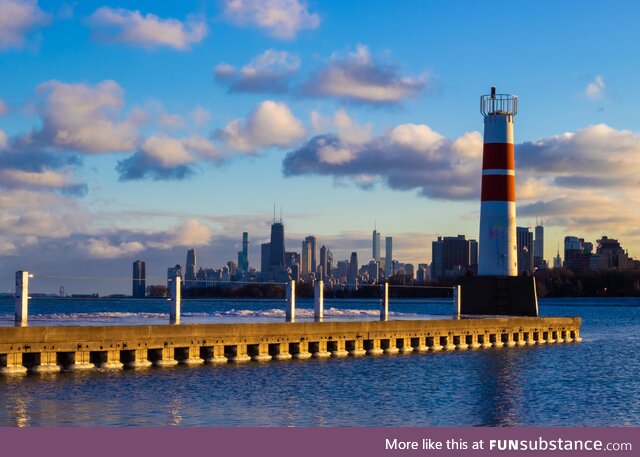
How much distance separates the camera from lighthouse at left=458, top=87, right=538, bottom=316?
197 feet

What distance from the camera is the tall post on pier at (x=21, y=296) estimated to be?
1378 inches

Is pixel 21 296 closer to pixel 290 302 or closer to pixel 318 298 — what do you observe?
pixel 290 302

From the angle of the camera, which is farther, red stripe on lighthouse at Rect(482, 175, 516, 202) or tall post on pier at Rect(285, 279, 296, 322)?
red stripe on lighthouse at Rect(482, 175, 516, 202)

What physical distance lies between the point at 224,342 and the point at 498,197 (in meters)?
23.9

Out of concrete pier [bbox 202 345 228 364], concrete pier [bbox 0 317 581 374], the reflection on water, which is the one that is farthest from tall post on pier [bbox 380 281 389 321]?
concrete pier [bbox 202 345 228 364]

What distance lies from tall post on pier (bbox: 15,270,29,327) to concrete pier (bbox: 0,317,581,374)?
1.37 meters

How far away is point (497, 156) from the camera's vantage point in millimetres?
59594

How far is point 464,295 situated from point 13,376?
1327 inches

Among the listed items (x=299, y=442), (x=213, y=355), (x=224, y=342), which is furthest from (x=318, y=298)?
(x=299, y=442)

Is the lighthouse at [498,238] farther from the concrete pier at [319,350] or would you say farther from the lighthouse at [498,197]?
the concrete pier at [319,350]

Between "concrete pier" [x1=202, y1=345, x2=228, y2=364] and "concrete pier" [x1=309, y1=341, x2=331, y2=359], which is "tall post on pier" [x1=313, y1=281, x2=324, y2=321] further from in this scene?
"concrete pier" [x1=202, y1=345, x2=228, y2=364]

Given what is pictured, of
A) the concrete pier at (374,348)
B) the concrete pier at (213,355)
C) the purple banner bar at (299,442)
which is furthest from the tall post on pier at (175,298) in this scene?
the purple banner bar at (299,442)

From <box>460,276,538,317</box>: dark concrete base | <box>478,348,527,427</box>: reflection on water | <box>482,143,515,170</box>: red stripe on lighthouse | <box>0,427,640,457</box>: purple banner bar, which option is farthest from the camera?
<box>460,276,538,317</box>: dark concrete base

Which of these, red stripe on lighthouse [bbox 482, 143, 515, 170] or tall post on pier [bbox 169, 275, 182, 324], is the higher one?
red stripe on lighthouse [bbox 482, 143, 515, 170]
